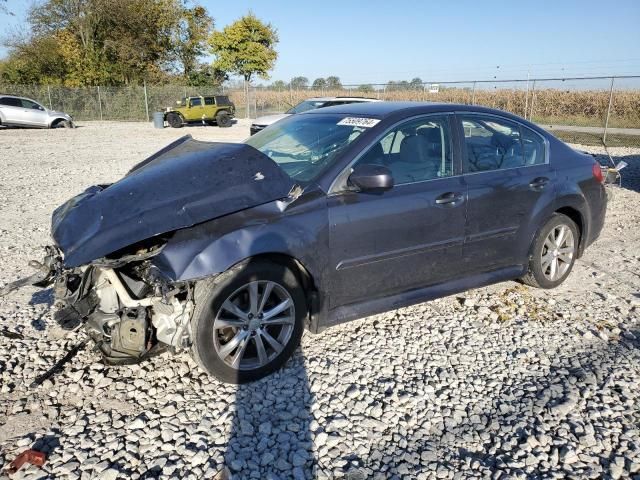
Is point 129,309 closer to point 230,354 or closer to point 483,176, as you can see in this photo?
point 230,354

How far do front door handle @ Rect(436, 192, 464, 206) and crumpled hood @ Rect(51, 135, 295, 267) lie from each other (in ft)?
3.88

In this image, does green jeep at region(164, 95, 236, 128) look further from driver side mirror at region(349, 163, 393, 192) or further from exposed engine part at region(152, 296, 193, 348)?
exposed engine part at region(152, 296, 193, 348)

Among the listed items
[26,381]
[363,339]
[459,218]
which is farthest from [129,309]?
[459,218]

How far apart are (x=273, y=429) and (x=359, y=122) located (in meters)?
2.30

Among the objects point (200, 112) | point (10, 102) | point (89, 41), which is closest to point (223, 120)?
point (200, 112)

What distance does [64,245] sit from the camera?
3.12 metres

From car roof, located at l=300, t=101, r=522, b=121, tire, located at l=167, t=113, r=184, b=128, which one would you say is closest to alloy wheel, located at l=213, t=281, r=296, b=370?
car roof, located at l=300, t=101, r=522, b=121

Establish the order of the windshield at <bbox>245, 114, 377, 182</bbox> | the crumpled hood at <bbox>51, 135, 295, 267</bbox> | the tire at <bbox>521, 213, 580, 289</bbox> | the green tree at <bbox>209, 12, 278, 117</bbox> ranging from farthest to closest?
1. the green tree at <bbox>209, 12, 278, 117</bbox>
2. the tire at <bbox>521, 213, 580, 289</bbox>
3. the windshield at <bbox>245, 114, 377, 182</bbox>
4. the crumpled hood at <bbox>51, 135, 295, 267</bbox>

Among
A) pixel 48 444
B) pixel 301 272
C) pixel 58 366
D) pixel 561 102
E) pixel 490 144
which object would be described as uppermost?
pixel 561 102

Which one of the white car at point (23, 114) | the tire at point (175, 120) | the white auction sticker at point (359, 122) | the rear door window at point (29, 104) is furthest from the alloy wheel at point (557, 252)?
the tire at point (175, 120)

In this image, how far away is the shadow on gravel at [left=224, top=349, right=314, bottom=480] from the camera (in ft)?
8.59

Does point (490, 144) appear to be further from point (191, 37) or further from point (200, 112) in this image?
point (191, 37)

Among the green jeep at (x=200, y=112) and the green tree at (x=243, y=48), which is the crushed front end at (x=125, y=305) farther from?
the green tree at (x=243, y=48)

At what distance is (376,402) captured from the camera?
3.16 metres
